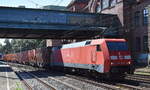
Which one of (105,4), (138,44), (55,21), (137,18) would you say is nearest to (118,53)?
(55,21)

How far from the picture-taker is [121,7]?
139ft

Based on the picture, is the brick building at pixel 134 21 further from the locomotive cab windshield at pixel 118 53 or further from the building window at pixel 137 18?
the locomotive cab windshield at pixel 118 53

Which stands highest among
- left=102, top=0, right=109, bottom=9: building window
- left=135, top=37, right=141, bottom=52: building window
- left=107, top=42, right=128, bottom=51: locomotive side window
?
left=102, top=0, right=109, bottom=9: building window

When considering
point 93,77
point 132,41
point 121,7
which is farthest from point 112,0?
point 93,77

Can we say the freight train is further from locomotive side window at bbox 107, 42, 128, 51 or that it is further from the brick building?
the brick building

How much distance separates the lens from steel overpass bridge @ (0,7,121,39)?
37.2m

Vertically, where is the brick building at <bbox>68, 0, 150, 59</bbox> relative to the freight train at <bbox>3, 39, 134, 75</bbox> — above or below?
above

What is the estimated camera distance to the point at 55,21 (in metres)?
39.7

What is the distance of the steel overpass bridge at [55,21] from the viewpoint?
37.2m

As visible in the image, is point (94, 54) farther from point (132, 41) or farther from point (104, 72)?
point (132, 41)

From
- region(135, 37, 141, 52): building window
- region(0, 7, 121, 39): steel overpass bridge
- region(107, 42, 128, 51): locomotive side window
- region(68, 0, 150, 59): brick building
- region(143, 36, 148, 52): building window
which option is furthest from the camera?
region(135, 37, 141, 52): building window

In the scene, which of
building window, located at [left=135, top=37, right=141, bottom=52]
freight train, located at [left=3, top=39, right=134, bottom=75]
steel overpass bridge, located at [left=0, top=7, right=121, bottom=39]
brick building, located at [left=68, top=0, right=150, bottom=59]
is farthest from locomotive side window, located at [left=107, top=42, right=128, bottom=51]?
building window, located at [left=135, top=37, right=141, bottom=52]

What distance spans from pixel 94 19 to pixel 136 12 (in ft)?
18.5

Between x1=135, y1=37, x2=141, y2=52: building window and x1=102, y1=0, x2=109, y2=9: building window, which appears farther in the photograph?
x1=102, y1=0, x2=109, y2=9: building window
